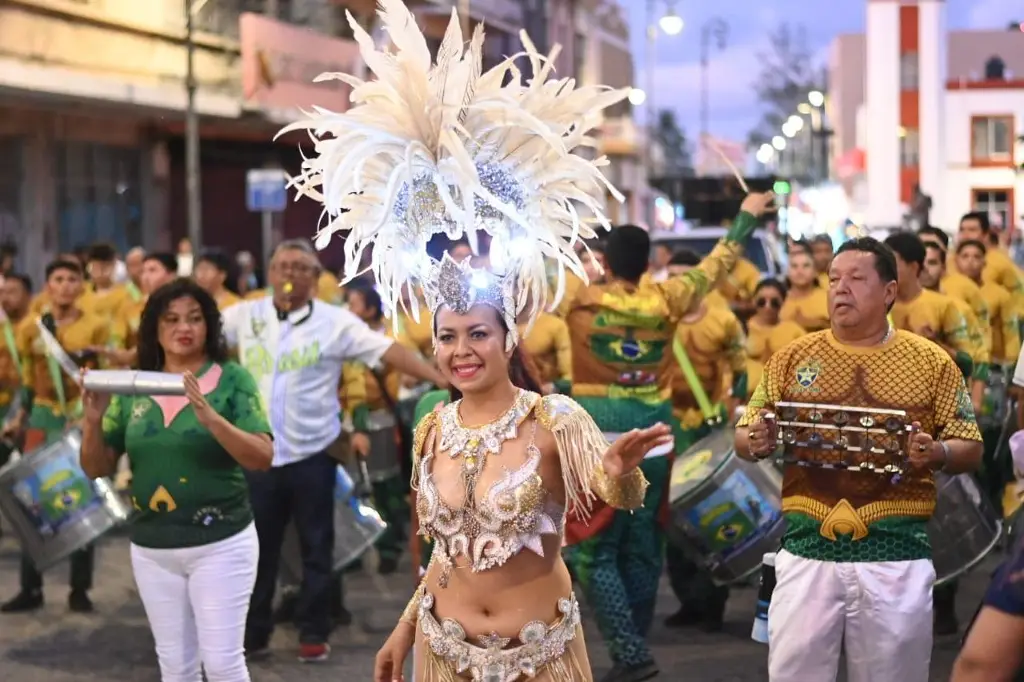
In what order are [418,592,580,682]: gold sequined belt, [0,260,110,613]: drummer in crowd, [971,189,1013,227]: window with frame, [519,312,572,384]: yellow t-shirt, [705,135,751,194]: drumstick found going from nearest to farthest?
1. [418,592,580,682]: gold sequined belt
2. [705,135,751,194]: drumstick
3. [0,260,110,613]: drummer in crowd
4. [519,312,572,384]: yellow t-shirt
5. [971,189,1013,227]: window with frame

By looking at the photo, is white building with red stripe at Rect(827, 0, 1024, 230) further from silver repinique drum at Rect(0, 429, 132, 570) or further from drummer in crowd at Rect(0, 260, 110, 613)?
silver repinique drum at Rect(0, 429, 132, 570)

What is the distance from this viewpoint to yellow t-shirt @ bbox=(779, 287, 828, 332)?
1030cm

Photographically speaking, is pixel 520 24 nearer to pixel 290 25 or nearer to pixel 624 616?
pixel 290 25

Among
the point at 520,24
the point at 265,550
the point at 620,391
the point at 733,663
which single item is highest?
the point at 520,24

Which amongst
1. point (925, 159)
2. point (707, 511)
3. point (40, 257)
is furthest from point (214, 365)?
point (925, 159)

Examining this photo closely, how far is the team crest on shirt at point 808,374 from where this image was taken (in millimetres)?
5777

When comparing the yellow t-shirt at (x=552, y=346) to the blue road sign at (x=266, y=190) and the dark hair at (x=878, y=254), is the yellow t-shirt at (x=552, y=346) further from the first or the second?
the blue road sign at (x=266, y=190)

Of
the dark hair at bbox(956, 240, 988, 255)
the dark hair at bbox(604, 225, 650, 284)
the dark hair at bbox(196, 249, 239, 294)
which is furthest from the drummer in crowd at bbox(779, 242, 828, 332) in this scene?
the dark hair at bbox(196, 249, 239, 294)

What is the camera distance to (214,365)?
677 cm

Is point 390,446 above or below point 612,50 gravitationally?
below

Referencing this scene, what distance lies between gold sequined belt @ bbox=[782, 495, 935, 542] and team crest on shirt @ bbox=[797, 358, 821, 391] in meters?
0.41

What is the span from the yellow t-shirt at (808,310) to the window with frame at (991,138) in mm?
53437

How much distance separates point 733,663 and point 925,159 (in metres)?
56.6

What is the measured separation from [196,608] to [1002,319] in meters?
7.12
